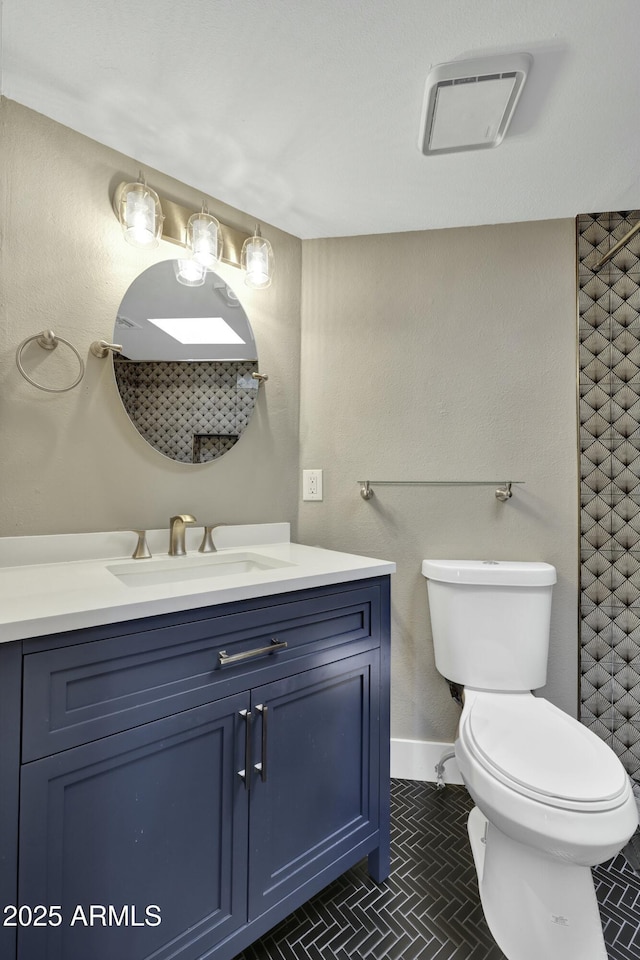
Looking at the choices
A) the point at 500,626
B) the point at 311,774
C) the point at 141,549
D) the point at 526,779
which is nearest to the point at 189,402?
the point at 141,549

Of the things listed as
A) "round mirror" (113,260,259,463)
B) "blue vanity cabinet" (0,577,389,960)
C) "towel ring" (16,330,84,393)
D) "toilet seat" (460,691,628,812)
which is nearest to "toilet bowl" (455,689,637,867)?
"toilet seat" (460,691,628,812)

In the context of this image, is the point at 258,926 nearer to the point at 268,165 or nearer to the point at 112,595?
the point at 112,595

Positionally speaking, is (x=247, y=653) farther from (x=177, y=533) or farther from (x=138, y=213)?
(x=138, y=213)

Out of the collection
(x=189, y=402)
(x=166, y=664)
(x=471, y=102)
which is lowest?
(x=166, y=664)

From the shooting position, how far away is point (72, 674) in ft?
Result: 2.49

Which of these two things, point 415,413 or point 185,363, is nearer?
point 185,363

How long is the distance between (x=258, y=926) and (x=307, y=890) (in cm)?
14

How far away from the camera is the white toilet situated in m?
0.94

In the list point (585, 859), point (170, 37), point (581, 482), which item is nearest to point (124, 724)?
point (585, 859)

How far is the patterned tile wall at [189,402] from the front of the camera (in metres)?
1.39

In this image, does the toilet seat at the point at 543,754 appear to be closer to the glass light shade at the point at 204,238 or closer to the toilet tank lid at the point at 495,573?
the toilet tank lid at the point at 495,573

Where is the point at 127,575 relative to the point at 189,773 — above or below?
above

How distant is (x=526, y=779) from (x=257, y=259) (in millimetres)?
1760

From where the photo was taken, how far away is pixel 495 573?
149cm
